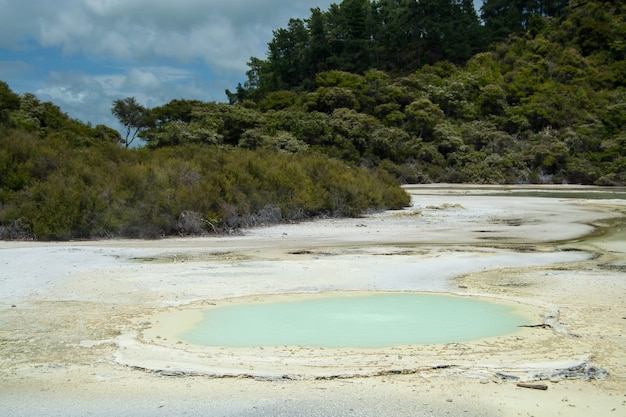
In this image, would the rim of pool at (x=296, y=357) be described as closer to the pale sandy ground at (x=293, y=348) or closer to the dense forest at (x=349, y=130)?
the pale sandy ground at (x=293, y=348)

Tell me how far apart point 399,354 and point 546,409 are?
1806mm

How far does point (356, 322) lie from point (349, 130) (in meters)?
39.6

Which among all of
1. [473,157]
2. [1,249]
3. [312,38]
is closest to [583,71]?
[473,157]

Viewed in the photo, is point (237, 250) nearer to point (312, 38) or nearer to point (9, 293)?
point (9, 293)

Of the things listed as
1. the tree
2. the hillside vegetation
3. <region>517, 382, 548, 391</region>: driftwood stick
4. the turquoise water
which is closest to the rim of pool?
the turquoise water

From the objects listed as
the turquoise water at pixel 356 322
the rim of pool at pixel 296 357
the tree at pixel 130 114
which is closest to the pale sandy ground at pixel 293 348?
the rim of pool at pixel 296 357

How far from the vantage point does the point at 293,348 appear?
7.03 meters

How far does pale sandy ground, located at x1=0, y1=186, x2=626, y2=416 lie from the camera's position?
5.44 m

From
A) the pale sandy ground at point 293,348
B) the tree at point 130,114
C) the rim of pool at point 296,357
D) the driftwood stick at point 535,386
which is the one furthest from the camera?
the tree at point 130,114

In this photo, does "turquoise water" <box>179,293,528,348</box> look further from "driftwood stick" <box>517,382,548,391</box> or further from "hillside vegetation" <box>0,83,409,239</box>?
"hillside vegetation" <box>0,83,409,239</box>

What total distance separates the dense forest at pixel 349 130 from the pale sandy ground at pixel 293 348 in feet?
9.73

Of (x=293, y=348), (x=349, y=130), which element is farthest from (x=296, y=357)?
(x=349, y=130)

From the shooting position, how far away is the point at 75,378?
599 centimetres

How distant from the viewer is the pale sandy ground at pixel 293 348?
5.44m
